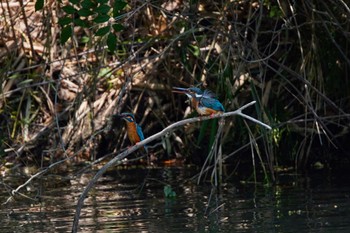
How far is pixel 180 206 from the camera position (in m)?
6.45

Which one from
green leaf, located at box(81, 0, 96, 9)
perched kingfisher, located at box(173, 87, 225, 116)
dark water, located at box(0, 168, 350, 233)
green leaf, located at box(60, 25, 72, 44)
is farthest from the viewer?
dark water, located at box(0, 168, 350, 233)

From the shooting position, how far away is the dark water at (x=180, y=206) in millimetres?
5652

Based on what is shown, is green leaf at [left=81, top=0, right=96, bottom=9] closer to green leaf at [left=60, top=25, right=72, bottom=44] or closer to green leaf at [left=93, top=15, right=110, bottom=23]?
green leaf at [left=93, top=15, right=110, bottom=23]

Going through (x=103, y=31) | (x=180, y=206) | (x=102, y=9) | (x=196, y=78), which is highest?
(x=102, y=9)

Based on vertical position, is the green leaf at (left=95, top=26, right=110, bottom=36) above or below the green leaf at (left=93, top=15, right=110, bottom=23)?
below

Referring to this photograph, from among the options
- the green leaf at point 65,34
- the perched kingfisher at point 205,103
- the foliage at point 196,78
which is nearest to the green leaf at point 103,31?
the green leaf at point 65,34

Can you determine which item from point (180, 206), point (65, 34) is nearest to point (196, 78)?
point (180, 206)

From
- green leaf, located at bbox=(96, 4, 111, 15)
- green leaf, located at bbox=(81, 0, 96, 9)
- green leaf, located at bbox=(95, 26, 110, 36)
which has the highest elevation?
green leaf, located at bbox=(81, 0, 96, 9)

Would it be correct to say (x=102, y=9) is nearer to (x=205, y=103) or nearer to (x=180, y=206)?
(x=205, y=103)

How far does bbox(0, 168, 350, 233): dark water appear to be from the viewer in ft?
18.5

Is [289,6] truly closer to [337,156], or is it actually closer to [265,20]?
[265,20]

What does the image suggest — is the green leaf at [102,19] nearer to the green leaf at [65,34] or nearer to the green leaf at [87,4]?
the green leaf at [87,4]

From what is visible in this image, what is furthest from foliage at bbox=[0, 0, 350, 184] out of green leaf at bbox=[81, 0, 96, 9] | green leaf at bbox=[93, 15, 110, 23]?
green leaf at bbox=[93, 15, 110, 23]

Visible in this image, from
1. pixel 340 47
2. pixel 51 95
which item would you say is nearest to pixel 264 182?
pixel 340 47
